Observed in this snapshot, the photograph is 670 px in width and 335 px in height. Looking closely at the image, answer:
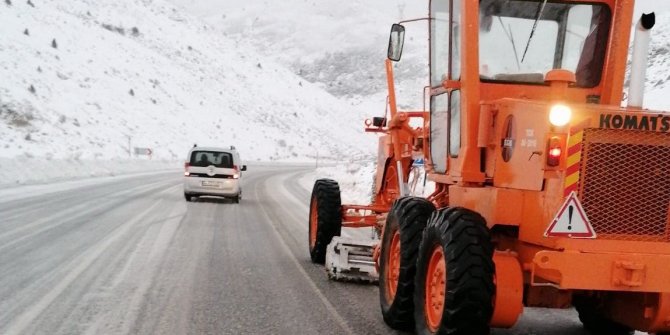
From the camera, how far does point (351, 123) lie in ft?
289

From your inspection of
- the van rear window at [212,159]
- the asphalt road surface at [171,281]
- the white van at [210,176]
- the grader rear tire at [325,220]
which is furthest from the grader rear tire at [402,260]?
the van rear window at [212,159]

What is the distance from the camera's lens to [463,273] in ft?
16.9

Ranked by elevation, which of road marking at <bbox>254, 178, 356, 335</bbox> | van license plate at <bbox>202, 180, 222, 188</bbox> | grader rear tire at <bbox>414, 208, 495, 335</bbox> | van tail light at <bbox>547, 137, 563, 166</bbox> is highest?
van tail light at <bbox>547, 137, 563, 166</bbox>

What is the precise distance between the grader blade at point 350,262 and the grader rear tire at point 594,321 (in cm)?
268

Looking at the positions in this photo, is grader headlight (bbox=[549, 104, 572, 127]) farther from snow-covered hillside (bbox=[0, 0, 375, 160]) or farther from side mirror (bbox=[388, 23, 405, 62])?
snow-covered hillside (bbox=[0, 0, 375, 160])

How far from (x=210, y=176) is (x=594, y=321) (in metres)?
16.4

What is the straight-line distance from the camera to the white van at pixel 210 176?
21.8m

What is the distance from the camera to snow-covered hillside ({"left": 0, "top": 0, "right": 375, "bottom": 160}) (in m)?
49.2

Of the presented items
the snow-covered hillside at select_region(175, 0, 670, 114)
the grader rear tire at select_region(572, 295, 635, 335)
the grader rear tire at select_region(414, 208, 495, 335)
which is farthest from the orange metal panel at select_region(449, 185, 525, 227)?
the snow-covered hillside at select_region(175, 0, 670, 114)

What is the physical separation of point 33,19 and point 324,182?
5631cm

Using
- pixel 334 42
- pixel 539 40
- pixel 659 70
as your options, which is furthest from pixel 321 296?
pixel 334 42

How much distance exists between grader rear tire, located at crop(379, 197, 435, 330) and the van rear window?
1584 cm

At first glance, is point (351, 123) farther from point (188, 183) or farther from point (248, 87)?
point (188, 183)

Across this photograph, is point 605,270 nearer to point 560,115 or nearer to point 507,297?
point 507,297
